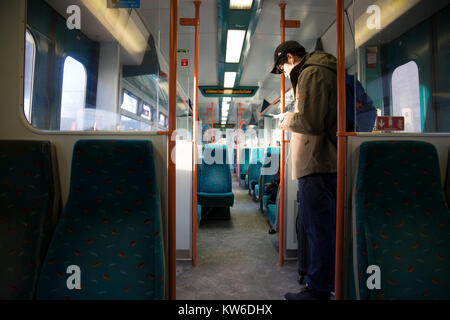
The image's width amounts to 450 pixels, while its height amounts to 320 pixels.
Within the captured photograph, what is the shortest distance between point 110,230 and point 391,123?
191cm

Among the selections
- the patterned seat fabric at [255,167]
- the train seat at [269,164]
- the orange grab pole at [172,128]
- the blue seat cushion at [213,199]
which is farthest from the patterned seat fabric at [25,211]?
the patterned seat fabric at [255,167]

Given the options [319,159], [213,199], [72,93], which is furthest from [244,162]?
[319,159]

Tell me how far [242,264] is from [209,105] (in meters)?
10.3

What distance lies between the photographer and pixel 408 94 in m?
2.95

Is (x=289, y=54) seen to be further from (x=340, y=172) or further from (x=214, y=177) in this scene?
(x=214, y=177)

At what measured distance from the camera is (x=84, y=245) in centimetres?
121

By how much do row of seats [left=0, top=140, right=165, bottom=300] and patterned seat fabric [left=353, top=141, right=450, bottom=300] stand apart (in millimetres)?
1153

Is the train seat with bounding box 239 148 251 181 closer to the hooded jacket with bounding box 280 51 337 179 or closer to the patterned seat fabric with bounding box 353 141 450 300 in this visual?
the hooded jacket with bounding box 280 51 337 179

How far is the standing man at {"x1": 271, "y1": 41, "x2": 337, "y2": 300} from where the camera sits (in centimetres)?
162

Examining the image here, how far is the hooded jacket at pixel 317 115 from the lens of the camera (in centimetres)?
161

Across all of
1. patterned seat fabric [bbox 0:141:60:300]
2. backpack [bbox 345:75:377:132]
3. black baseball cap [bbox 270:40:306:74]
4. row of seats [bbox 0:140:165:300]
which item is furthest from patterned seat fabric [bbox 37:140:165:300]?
black baseball cap [bbox 270:40:306:74]

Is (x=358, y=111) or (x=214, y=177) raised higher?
(x=358, y=111)

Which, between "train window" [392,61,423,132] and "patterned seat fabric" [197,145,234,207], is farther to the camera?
"patterned seat fabric" [197,145,234,207]
